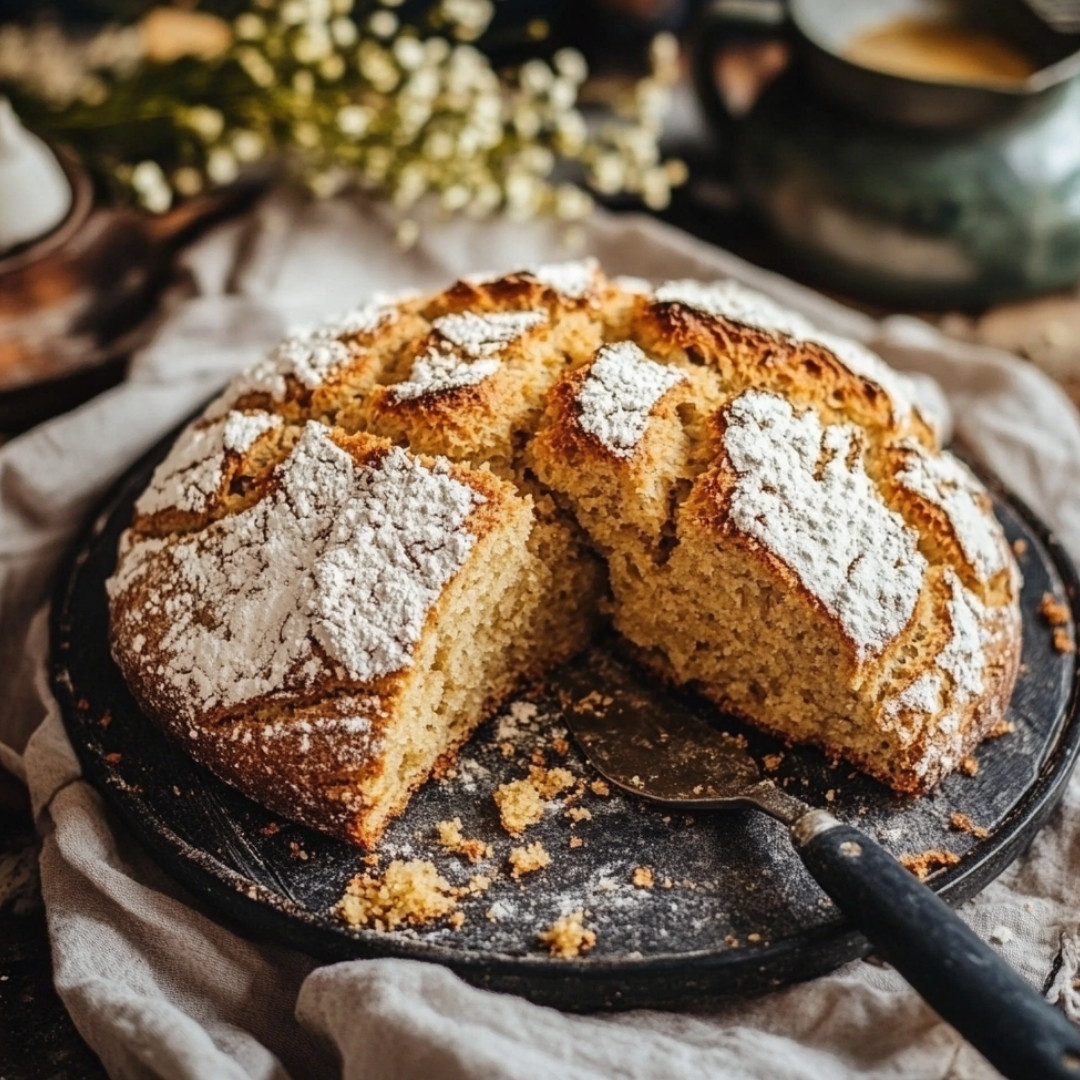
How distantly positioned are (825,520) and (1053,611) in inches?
27.4

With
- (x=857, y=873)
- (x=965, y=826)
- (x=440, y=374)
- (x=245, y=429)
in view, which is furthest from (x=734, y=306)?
(x=857, y=873)

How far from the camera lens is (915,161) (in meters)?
3.56

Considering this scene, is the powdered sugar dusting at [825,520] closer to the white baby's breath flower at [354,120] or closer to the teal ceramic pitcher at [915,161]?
the teal ceramic pitcher at [915,161]

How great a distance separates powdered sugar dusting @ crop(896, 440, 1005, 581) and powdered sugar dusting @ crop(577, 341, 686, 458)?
0.53 meters

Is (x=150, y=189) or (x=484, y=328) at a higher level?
(x=484, y=328)

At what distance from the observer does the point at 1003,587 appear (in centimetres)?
253

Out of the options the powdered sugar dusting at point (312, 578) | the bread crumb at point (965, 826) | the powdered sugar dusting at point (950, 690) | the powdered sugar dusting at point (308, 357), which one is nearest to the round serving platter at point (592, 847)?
the bread crumb at point (965, 826)

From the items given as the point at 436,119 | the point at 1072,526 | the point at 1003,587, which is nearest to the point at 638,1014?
the point at 1003,587

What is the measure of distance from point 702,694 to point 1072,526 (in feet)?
3.82

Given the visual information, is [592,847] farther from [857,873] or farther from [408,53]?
[408,53]

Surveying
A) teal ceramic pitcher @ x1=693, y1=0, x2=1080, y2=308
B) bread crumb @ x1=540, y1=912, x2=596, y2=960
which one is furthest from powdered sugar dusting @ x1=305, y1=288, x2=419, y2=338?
teal ceramic pitcher @ x1=693, y1=0, x2=1080, y2=308

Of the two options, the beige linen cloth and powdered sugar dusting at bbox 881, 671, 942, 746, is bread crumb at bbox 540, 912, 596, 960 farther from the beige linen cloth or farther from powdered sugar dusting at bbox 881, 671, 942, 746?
powdered sugar dusting at bbox 881, 671, 942, 746

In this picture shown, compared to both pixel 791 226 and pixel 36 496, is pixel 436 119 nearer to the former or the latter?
pixel 791 226

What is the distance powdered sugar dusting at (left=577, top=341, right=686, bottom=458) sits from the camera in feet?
7.91
